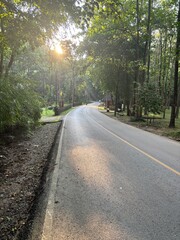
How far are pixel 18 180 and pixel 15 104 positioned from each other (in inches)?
189

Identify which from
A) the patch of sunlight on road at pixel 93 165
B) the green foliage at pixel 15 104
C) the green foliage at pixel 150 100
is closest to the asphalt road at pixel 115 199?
the patch of sunlight on road at pixel 93 165

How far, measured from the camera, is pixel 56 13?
229 inches

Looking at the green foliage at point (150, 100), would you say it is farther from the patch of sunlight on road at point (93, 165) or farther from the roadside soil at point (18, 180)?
the roadside soil at point (18, 180)

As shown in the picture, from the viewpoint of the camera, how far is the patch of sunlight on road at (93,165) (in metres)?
5.39

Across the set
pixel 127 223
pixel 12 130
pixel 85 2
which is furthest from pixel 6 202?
pixel 12 130

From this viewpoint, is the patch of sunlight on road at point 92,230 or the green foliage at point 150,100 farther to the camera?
the green foliage at point 150,100

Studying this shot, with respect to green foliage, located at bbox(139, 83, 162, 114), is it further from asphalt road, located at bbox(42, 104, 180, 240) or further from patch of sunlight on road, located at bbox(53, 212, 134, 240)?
patch of sunlight on road, located at bbox(53, 212, 134, 240)

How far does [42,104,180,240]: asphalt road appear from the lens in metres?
3.31

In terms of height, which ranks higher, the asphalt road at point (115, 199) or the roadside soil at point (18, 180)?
the asphalt road at point (115, 199)

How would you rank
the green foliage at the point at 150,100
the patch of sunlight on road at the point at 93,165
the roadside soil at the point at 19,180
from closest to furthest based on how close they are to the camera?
the roadside soil at the point at 19,180
the patch of sunlight on road at the point at 93,165
the green foliage at the point at 150,100

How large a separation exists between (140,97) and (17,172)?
1610cm

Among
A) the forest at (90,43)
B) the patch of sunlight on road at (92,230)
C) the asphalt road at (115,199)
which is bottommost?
the asphalt road at (115,199)

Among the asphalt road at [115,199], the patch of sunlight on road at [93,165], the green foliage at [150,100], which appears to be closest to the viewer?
the asphalt road at [115,199]

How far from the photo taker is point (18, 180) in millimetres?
5523
